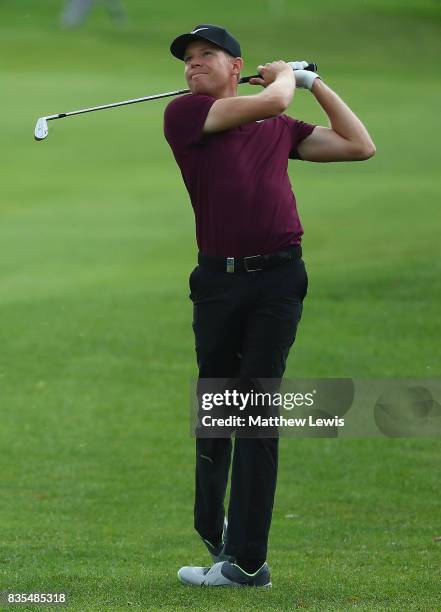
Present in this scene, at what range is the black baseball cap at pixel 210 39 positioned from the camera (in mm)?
5105

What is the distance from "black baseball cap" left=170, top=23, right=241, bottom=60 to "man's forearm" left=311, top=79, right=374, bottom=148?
328mm

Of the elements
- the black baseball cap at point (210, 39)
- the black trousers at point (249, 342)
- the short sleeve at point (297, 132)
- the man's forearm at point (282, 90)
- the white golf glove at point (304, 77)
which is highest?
the black baseball cap at point (210, 39)

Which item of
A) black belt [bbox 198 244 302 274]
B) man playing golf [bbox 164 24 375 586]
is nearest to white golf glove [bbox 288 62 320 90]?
man playing golf [bbox 164 24 375 586]

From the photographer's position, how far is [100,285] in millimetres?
13094

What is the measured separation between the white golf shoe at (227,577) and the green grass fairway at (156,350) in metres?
0.09

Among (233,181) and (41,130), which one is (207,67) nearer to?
(233,181)

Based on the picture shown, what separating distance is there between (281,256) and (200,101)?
1.93ft

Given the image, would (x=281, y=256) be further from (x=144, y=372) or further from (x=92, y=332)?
(x=92, y=332)

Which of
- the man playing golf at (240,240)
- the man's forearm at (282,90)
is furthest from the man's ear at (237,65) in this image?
the man's forearm at (282,90)

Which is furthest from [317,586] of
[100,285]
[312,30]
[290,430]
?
[312,30]

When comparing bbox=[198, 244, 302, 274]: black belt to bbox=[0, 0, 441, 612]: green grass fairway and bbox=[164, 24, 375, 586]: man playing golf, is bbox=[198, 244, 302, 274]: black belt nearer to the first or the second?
bbox=[164, 24, 375, 586]: man playing golf

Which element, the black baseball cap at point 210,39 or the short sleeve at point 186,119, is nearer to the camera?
the short sleeve at point 186,119

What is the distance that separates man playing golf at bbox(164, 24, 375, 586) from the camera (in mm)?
5012

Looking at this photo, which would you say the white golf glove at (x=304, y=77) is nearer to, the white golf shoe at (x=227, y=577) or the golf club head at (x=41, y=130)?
the golf club head at (x=41, y=130)
